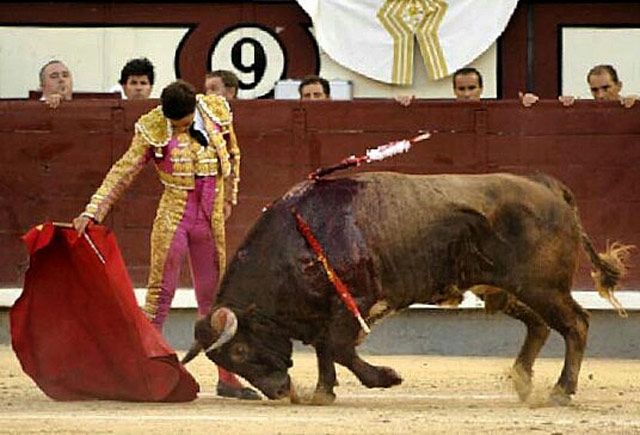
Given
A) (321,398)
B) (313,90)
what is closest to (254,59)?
(313,90)

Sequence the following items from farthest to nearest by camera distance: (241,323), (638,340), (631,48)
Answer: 1. (631,48)
2. (638,340)
3. (241,323)

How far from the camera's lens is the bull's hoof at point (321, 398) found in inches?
373

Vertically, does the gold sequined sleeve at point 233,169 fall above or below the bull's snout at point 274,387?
above

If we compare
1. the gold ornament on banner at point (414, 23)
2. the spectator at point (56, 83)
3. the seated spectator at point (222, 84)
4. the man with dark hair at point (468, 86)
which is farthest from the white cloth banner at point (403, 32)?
the seated spectator at point (222, 84)

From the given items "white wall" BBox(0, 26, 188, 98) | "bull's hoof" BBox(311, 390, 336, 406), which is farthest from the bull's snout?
"white wall" BBox(0, 26, 188, 98)

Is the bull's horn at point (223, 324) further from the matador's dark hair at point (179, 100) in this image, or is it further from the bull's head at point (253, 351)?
the matador's dark hair at point (179, 100)

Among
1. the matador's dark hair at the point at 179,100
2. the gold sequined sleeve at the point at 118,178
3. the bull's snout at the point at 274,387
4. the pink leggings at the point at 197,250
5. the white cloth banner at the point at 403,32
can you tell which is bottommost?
the bull's snout at the point at 274,387

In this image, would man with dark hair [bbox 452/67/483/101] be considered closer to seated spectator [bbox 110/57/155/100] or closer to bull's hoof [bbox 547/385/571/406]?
seated spectator [bbox 110/57/155/100]

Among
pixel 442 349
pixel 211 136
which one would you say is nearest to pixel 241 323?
pixel 211 136

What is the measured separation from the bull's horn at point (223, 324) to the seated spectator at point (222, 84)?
90.0 inches

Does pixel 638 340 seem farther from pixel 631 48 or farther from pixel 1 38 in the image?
pixel 1 38

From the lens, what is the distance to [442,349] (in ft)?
40.7

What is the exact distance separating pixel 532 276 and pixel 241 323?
3.75ft

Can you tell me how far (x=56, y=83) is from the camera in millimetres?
12625
